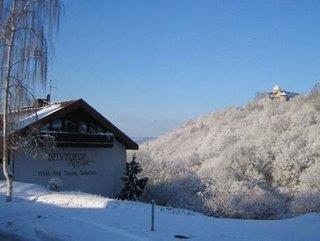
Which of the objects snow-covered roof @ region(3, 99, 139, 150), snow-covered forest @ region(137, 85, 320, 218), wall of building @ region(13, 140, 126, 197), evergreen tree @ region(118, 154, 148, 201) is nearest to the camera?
snow-covered roof @ region(3, 99, 139, 150)

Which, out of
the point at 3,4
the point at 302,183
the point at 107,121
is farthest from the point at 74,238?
the point at 302,183

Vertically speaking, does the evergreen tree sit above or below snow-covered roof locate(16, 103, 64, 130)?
below

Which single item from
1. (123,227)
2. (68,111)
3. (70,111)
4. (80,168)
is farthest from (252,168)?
(123,227)

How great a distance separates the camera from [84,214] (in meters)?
15.4

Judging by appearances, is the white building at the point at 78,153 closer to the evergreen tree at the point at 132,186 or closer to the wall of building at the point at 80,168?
the wall of building at the point at 80,168

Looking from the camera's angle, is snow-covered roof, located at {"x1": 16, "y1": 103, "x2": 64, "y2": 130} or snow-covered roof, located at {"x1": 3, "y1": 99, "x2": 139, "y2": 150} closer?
snow-covered roof, located at {"x1": 16, "y1": 103, "x2": 64, "y2": 130}

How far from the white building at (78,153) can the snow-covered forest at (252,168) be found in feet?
16.4

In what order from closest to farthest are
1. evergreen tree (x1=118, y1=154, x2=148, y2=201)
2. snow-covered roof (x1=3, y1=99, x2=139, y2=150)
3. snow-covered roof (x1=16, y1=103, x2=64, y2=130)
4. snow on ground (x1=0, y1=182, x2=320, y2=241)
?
snow on ground (x1=0, y1=182, x2=320, y2=241)
snow-covered roof (x1=16, y1=103, x2=64, y2=130)
snow-covered roof (x1=3, y1=99, x2=139, y2=150)
evergreen tree (x1=118, y1=154, x2=148, y2=201)

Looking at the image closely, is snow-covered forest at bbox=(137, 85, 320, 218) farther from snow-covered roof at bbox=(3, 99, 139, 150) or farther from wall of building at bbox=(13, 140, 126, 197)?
snow-covered roof at bbox=(3, 99, 139, 150)

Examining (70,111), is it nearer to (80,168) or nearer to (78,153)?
(78,153)

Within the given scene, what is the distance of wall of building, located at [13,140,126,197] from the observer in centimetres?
2878

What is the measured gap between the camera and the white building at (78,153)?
95.1ft

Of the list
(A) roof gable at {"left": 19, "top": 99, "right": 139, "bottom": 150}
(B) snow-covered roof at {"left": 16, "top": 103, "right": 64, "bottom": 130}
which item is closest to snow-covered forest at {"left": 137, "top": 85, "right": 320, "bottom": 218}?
(A) roof gable at {"left": 19, "top": 99, "right": 139, "bottom": 150}

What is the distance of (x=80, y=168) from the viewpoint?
31438mm
